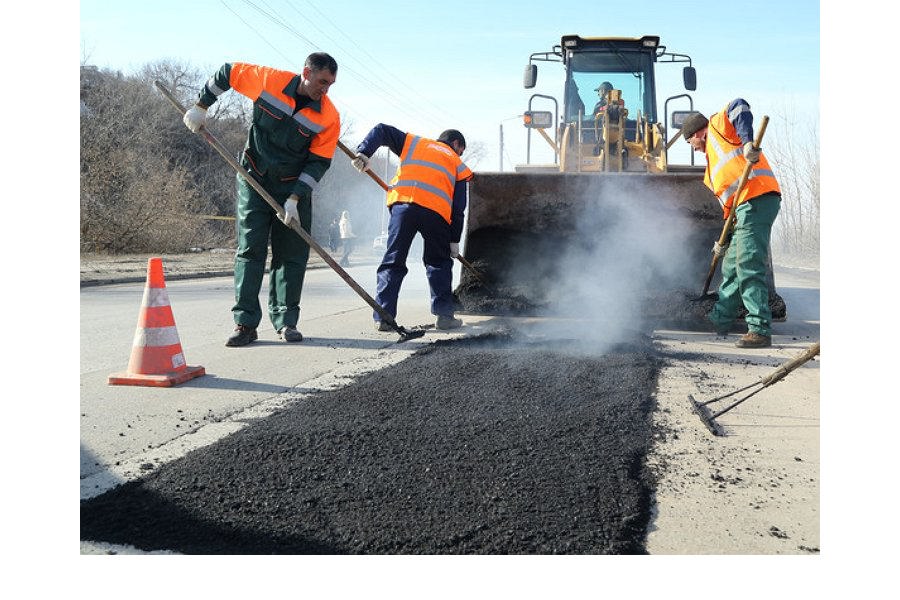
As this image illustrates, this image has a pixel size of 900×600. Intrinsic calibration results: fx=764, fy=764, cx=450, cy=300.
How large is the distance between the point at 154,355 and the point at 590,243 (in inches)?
154

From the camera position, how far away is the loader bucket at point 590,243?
6387 mm

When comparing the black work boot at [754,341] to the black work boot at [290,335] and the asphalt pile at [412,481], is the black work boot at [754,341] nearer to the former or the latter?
the asphalt pile at [412,481]

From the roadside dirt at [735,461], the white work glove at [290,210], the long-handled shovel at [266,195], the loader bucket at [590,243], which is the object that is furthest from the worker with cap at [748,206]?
the white work glove at [290,210]

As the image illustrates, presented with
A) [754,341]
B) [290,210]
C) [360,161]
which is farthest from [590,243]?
[290,210]

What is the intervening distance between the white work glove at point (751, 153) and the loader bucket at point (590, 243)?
133cm

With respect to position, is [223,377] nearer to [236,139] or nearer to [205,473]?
[205,473]

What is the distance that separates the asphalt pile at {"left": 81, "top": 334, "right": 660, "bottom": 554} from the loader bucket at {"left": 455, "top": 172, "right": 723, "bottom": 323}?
8.76 ft

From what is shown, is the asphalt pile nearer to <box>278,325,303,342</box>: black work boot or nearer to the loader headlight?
<box>278,325,303,342</box>: black work boot

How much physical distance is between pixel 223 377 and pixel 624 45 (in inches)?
268

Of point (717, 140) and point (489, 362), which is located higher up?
point (717, 140)

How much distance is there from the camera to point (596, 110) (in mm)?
8883

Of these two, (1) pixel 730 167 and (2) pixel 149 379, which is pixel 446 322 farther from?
(2) pixel 149 379

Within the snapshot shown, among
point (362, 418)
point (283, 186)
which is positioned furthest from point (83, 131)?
point (362, 418)
